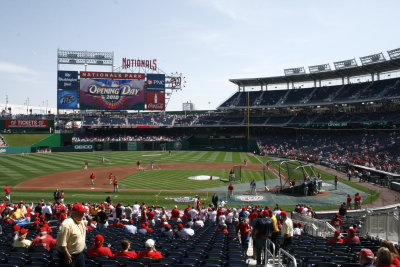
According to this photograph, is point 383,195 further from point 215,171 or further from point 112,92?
point 112,92

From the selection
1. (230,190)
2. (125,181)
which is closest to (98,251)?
(230,190)

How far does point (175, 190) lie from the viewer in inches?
1189

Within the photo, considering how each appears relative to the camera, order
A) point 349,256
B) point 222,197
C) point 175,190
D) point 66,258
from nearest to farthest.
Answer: point 66,258 → point 349,256 → point 222,197 → point 175,190

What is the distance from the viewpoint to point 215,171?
137 ft

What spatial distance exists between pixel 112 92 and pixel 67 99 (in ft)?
34.6

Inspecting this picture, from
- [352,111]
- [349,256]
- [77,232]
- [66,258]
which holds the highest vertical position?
[352,111]

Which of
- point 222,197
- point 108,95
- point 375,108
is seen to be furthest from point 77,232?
point 108,95

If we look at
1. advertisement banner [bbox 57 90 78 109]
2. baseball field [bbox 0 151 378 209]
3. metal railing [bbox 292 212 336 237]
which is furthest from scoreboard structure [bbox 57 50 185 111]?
metal railing [bbox 292 212 336 237]

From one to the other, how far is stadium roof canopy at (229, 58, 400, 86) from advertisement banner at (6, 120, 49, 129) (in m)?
47.5

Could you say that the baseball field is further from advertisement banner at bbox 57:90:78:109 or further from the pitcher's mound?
advertisement banner at bbox 57:90:78:109

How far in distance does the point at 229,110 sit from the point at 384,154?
1759 inches

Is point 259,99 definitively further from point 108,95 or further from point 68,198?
point 68,198

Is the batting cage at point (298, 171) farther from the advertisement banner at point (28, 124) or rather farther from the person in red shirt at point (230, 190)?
the advertisement banner at point (28, 124)

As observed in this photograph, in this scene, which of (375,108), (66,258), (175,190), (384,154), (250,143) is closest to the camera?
(66,258)
